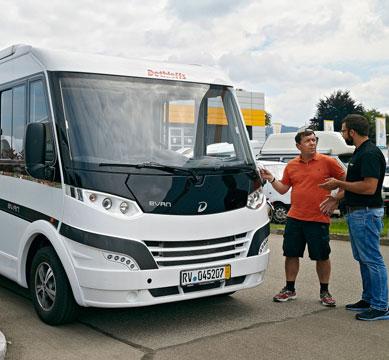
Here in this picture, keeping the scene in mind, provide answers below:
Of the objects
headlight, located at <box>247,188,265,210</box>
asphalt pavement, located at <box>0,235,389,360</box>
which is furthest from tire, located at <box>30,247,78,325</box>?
headlight, located at <box>247,188,265,210</box>

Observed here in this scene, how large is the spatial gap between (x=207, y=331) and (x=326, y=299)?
1.61 meters

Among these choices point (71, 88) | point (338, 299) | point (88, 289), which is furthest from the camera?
point (338, 299)

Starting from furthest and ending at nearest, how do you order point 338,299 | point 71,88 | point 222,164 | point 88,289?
point 338,299 → point 222,164 → point 71,88 → point 88,289

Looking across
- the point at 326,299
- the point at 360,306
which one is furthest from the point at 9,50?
the point at 360,306

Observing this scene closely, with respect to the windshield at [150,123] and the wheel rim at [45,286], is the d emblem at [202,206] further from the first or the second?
the wheel rim at [45,286]

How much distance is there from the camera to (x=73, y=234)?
5.26 m

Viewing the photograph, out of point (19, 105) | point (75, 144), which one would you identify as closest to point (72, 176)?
point (75, 144)

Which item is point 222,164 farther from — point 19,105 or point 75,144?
point 19,105

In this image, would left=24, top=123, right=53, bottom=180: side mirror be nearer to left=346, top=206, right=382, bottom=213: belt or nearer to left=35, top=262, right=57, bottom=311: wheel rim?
left=35, top=262, right=57, bottom=311: wheel rim

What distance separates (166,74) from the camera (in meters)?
6.14

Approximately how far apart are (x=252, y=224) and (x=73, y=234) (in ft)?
5.72

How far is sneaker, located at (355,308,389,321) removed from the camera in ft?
19.4

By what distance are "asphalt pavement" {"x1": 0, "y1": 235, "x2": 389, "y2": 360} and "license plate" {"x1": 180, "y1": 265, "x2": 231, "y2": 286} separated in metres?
0.48

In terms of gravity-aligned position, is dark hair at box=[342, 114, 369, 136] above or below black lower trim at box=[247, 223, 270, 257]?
above
